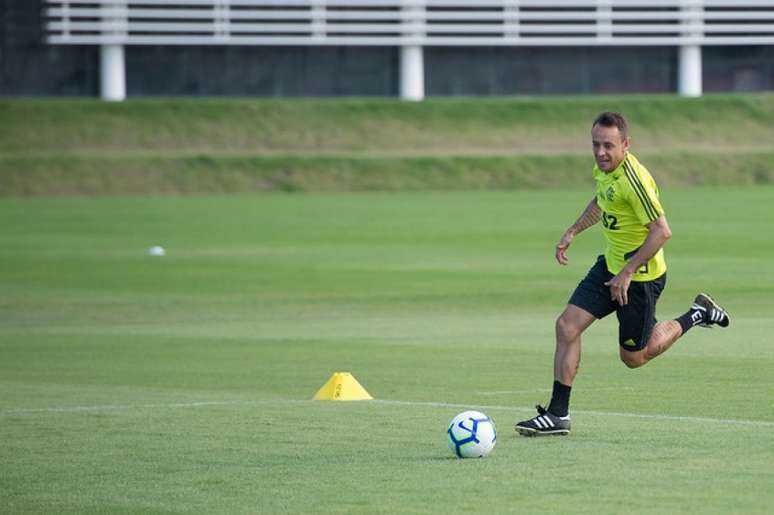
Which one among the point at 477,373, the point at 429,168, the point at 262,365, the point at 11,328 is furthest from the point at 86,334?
the point at 429,168

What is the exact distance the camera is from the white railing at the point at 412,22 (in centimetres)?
7594

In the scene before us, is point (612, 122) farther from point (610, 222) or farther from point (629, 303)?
point (629, 303)

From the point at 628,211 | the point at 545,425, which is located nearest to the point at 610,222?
the point at 628,211

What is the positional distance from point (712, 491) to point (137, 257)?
2675 centimetres

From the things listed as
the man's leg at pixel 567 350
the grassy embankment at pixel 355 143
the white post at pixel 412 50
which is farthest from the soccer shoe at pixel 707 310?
the white post at pixel 412 50

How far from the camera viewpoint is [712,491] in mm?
9656

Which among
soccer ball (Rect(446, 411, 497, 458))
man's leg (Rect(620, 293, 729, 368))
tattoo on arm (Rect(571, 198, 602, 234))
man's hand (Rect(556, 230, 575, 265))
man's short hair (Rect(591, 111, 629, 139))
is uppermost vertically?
man's short hair (Rect(591, 111, 629, 139))

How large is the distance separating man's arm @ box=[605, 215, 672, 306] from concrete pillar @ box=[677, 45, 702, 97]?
227ft

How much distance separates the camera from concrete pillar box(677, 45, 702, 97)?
79812mm

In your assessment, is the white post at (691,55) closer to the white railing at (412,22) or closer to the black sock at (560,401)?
the white railing at (412,22)

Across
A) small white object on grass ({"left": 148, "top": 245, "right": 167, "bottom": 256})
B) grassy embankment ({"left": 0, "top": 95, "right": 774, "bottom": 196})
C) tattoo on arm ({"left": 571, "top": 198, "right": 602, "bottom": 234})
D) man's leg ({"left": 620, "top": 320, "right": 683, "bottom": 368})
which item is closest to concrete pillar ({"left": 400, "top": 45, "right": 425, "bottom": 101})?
grassy embankment ({"left": 0, "top": 95, "right": 774, "bottom": 196})

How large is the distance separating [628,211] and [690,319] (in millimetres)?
1316

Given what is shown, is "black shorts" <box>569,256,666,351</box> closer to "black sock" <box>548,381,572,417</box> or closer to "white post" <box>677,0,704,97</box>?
"black sock" <box>548,381,572,417</box>

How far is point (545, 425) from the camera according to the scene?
1203 centimetres
